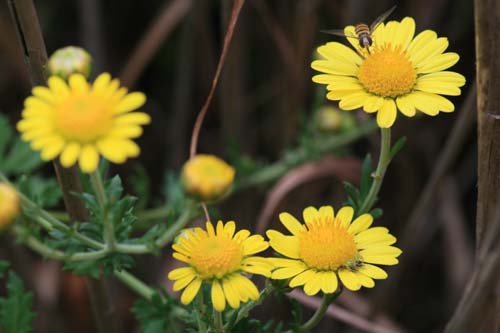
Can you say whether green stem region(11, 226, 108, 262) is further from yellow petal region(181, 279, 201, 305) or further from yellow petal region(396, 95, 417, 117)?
yellow petal region(396, 95, 417, 117)

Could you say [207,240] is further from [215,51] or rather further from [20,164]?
[215,51]

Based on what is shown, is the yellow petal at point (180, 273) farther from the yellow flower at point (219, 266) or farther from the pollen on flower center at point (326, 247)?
the pollen on flower center at point (326, 247)

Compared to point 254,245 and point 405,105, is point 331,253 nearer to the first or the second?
point 254,245

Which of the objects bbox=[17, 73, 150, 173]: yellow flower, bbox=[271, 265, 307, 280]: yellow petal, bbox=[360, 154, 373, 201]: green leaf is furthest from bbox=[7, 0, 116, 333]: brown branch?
bbox=[360, 154, 373, 201]: green leaf

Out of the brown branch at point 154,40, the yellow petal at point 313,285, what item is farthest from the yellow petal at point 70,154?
the brown branch at point 154,40

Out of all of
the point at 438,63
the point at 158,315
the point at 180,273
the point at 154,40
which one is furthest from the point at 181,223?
the point at 154,40

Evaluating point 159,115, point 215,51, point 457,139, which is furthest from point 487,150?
point 159,115
